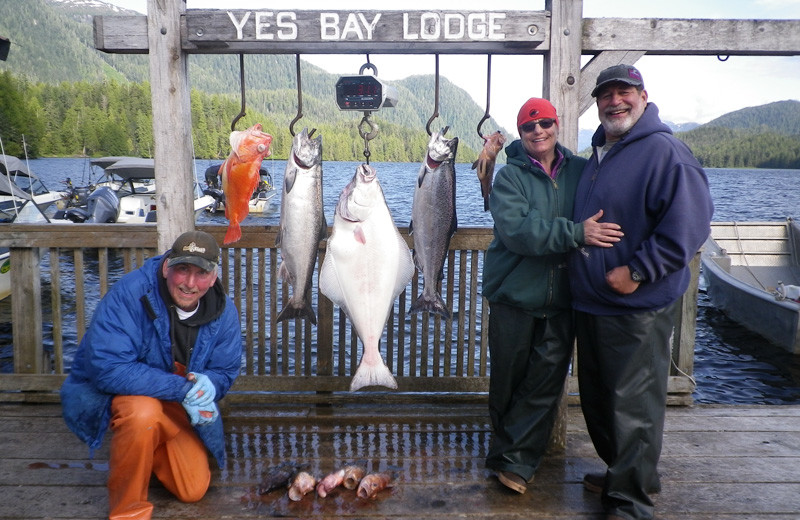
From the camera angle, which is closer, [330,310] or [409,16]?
[409,16]

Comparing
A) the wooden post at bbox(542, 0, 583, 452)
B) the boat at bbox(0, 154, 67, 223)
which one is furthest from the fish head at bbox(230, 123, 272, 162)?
the boat at bbox(0, 154, 67, 223)

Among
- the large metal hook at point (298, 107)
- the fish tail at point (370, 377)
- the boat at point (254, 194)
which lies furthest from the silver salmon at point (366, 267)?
the boat at point (254, 194)

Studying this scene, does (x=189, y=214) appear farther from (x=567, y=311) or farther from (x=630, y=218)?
(x=630, y=218)

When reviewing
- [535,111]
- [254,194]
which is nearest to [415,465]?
[535,111]

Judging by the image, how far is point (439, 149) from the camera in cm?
289

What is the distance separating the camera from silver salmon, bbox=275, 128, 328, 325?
2.89 metres

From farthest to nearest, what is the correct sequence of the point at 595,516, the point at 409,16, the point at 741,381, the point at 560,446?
the point at 741,381, the point at 560,446, the point at 409,16, the point at 595,516

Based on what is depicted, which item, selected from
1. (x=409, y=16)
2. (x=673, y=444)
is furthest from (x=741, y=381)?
(x=409, y=16)

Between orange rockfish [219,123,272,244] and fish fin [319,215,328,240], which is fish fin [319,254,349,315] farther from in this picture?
orange rockfish [219,123,272,244]

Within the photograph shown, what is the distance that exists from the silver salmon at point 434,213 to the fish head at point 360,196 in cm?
23

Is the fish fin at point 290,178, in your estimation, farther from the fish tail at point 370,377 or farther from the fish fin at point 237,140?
the fish tail at point 370,377

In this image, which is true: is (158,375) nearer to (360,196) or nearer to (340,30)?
(360,196)

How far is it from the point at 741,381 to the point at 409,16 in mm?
8660

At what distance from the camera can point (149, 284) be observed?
2639 millimetres
